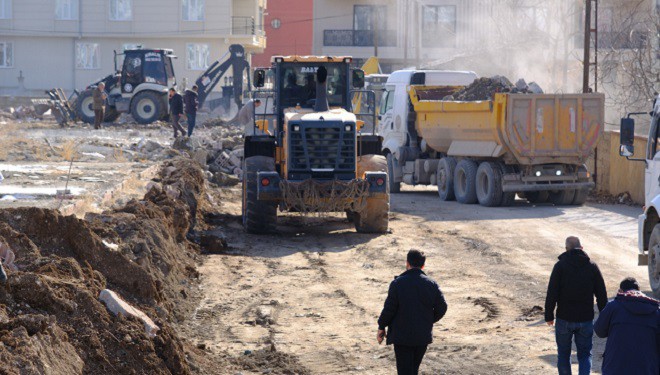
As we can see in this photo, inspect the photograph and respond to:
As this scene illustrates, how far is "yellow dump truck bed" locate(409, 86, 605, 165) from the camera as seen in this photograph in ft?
71.4

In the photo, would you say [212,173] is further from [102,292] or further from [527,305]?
[102,292]

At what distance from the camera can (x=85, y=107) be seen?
151ft

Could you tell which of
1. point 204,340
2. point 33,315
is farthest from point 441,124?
point 33,315

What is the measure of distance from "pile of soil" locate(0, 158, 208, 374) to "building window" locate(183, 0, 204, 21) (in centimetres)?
5007

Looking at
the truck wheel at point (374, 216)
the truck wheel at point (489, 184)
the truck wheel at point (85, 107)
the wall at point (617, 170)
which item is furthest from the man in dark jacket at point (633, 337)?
the truck wheel at point (85, 107)

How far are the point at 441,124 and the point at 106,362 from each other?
1677 cm

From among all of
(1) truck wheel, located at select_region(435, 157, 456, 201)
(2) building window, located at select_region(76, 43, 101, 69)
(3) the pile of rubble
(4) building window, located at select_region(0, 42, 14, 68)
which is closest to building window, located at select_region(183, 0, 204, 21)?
(2) building window, located at select_region(76, 43, 101, 69)

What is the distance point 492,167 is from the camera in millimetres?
22516

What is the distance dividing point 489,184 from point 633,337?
15.6 m

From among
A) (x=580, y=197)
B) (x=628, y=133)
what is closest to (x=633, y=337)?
(x=628, y=133)

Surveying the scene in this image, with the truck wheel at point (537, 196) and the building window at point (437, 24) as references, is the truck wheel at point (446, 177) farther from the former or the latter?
the building window at point (437, 24)

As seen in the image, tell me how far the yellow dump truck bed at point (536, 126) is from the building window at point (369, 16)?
138 feet

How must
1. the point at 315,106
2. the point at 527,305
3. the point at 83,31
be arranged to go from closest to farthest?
the point at 527,305 → the point at 315,106 → the point at 83,31

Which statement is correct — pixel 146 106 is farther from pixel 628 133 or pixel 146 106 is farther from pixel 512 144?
pixel 628 133
